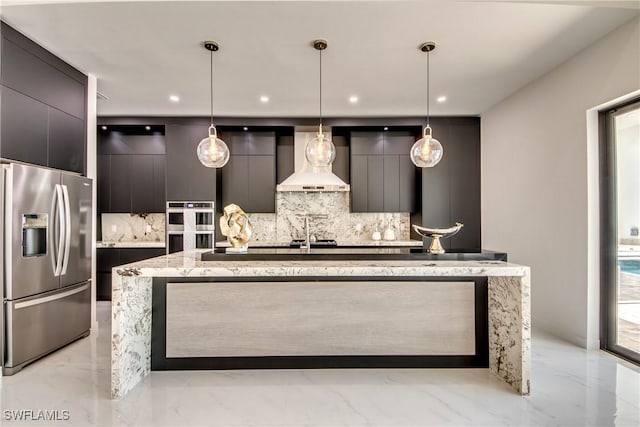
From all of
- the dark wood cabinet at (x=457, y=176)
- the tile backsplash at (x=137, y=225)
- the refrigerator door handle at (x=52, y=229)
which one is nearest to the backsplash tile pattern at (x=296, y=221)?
the tile backsplash at (x=137, y=225)

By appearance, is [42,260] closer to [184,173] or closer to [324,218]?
[184,173]

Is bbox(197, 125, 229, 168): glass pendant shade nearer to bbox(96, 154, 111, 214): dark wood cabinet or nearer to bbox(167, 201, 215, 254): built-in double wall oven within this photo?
bbox(167, 201, 215, 254): built-in double wall oven

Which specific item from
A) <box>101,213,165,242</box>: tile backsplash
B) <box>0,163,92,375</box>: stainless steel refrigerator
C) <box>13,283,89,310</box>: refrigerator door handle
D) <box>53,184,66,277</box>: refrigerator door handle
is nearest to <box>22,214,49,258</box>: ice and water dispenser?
<box>0,163,92,375</box>: stainless steel refrigerator

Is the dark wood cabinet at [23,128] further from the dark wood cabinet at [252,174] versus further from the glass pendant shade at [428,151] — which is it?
the glass pendant shade at [428,151]

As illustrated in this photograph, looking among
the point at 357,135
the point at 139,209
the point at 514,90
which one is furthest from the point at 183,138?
the point at 514,90

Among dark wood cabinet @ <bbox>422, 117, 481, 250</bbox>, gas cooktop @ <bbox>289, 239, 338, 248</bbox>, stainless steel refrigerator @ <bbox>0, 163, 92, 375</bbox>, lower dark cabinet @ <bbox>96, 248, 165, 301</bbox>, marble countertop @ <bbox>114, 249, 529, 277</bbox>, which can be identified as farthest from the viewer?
dark wood cabinet @ <bbox>422, 117, 481, 250</bbox>

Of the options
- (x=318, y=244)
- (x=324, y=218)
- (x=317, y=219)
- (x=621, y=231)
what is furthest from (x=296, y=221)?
(x=621, y=231)

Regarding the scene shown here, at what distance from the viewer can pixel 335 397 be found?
221 cm

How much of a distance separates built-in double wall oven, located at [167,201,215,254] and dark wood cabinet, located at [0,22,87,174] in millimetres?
1562

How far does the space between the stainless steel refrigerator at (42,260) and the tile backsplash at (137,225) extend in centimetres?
216

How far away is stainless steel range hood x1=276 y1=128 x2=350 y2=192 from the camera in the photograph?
4.63m

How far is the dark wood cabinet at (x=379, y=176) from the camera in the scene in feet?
16.9

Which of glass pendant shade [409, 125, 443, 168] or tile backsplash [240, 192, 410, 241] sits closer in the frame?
glass pendant shade [409, 125, 443, 168]

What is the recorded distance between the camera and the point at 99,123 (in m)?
4.91
